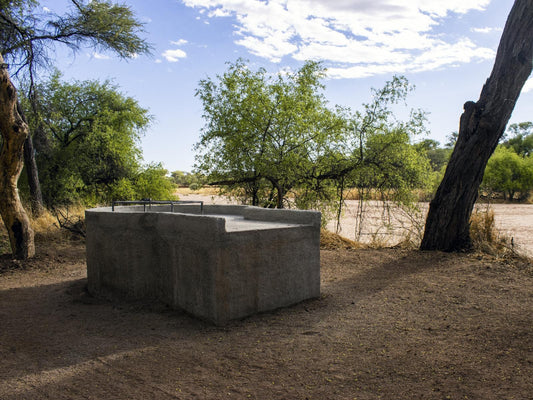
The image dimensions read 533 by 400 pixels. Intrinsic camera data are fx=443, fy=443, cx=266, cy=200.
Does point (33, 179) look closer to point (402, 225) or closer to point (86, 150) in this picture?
point (86, 150)

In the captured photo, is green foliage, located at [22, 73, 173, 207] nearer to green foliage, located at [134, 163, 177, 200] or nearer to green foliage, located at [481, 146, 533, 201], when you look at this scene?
green foliage, located at [134, 163, 177, 200]

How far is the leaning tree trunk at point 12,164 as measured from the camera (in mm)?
8375

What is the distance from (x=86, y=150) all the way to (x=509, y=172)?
1040 inches

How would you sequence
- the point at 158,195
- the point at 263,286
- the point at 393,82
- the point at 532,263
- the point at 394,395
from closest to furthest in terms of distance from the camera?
the point at 394,395 → the point at 263,286 → the point at 532,263 → the point at 393,82 → the point at 158,195

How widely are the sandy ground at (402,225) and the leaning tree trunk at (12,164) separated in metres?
4.65

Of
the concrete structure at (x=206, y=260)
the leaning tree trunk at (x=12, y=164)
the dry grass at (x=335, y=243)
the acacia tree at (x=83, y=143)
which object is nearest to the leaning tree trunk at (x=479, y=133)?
the dry grass at (x=335, y=243)

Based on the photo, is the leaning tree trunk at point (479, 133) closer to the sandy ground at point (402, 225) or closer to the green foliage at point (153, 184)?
the sandy ground at point (402, 225)

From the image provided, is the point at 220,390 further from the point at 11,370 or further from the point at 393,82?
the point at 393,82

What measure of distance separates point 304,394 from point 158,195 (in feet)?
A: 40.1

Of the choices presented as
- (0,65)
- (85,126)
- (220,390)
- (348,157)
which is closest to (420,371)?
(220,390)

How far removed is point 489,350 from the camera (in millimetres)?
4199

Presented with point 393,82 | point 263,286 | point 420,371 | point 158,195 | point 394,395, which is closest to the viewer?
point 394,395

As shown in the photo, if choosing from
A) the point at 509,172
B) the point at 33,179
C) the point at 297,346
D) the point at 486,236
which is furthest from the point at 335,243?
→ the point at 509,172

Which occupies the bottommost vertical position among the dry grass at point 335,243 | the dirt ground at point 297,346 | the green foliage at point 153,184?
the dirt ground at point 297,346
